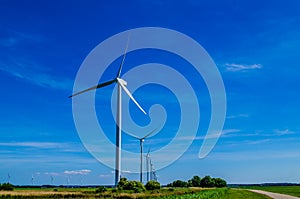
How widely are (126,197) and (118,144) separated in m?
8.33

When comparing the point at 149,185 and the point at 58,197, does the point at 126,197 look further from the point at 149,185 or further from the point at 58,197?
the point at 149,185

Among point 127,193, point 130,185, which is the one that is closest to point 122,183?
point 130,185

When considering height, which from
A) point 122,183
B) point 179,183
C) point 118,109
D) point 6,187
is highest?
point 118,109

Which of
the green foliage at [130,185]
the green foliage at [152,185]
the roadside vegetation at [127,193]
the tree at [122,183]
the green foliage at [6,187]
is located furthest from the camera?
the green foliage at [152,185]

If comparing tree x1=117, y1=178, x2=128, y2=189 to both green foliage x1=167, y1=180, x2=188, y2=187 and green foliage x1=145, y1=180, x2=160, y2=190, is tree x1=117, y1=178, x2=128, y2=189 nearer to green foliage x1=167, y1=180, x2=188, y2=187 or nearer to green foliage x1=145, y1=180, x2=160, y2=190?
green foliage x1=145, y1=180, x2=160, y2=190

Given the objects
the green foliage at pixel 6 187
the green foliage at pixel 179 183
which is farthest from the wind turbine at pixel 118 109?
the green foliage at pixel 179 183

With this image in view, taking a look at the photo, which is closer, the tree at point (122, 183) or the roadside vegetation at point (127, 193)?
the roadside vegetation at point (127, 193)

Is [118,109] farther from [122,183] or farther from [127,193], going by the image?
[122,183]

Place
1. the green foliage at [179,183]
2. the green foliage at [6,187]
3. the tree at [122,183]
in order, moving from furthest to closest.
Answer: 1. the green foliage at [179,183]
2. the green foliage at [6,187]
3. the tree at [122,183]

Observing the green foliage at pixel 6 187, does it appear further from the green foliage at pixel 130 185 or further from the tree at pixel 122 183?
the green foliage at pixel 130 185

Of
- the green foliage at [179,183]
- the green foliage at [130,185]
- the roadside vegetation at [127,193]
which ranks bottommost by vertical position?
the roadside vegetation at [127,193]

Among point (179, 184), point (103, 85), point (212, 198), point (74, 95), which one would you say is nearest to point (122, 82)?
point (103, 85)

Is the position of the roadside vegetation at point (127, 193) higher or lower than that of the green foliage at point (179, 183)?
lower

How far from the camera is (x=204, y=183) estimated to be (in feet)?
651
